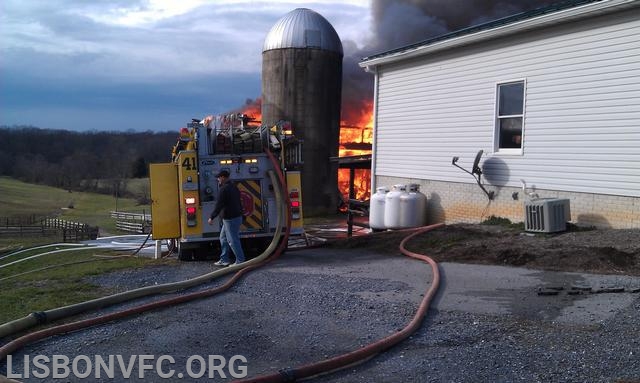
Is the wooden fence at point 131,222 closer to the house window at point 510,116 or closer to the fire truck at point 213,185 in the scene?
the fire truck at point 213,185

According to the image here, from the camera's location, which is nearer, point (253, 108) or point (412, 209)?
point (412, 209)

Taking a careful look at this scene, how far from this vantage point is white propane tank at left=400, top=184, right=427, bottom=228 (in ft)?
43.8

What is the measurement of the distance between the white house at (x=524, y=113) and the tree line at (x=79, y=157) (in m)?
51.7

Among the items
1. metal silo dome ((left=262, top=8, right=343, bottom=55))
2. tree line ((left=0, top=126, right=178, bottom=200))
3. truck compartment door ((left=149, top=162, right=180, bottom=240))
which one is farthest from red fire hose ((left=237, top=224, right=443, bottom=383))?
tree line ((left=0, top=126, right=178, bottom=200))

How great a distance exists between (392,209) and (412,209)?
488mm

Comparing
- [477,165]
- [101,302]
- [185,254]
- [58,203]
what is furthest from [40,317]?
[58,203]

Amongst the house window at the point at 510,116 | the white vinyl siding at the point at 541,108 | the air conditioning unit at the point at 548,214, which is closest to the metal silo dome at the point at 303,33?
the white vinyl siding at the point at 541,108

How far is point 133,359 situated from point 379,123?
11633 millimetres

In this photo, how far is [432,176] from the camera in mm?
13812

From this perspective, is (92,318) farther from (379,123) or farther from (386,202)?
(379,123)

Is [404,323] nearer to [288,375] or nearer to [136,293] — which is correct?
[288,375]

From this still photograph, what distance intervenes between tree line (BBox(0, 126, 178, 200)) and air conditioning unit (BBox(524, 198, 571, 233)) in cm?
5567

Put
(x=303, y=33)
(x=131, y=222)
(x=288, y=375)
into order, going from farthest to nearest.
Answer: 1. (x=131, y=222)
2. (x=303, y=33)
3. (x=288, y=375)

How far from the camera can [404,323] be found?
5.71 meters
